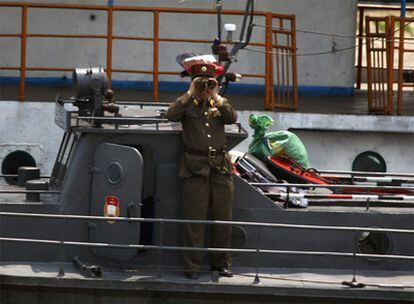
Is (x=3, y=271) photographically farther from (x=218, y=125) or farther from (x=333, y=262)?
(x=333, y=262)

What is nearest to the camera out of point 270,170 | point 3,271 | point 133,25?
point 3,271

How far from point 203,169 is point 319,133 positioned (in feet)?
17.1

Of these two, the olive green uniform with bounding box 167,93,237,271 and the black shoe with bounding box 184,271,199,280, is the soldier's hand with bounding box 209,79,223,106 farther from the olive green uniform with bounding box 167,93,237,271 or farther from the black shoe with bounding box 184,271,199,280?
the black shoe with bounding box 184,271,199,280

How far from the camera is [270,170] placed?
39.5 ft

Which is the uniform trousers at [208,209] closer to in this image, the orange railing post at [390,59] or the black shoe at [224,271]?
the black shoe at [224,271]

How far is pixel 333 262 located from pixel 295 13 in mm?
7274

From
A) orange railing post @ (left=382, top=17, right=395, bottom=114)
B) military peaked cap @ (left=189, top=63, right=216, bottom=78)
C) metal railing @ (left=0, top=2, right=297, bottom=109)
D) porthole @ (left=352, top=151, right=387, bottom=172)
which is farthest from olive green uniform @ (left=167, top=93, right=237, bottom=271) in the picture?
orange railing post @ (left=382, top=17, right=395, bottom=114)

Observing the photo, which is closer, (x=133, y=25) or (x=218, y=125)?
(x=218, y=125)

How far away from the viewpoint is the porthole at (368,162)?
1553 centimetres

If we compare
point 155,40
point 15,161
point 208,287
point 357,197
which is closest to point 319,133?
point 155,40

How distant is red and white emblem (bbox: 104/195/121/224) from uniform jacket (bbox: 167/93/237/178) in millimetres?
623


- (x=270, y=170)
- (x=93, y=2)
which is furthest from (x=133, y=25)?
(x=270, y=170)

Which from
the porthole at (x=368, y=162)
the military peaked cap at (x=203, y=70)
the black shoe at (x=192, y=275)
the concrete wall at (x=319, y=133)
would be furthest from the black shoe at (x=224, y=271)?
the porthole at (x=368, y=162)

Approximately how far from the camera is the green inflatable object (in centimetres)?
1225
